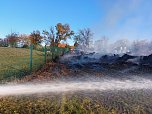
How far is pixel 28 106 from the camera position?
6586 millimetres

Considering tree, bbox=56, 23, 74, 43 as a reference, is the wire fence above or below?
below

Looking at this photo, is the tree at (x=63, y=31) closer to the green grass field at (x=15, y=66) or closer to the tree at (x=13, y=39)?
the tree at (x=13, y=39)

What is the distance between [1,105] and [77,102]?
5.88ft

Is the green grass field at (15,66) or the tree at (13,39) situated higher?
the tree at (13,39)

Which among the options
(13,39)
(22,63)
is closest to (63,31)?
(13,39)

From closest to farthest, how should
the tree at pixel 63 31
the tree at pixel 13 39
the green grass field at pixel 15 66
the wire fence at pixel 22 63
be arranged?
the green grass field at pixel 15 66
the wire fence at pixel 22 63
the tree at pixel 63 31
the tree at pixel 13 39

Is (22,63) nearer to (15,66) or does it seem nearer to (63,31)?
(15,66)

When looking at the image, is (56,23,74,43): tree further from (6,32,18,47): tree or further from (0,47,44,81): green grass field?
(0,47,44,81): green grass field

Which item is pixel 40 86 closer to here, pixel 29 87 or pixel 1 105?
pixel 29 87

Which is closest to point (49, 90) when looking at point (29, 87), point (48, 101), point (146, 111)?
point (29, 87)

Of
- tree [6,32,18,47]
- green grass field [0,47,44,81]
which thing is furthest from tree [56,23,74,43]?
green grass field [0,47,44,81]

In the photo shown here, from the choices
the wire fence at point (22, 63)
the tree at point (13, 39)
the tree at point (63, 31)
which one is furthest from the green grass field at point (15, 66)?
the tree at point (13, 39)

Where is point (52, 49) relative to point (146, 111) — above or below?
above

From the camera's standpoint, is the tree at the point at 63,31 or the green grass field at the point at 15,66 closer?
the green grass field at the point at 15,66
